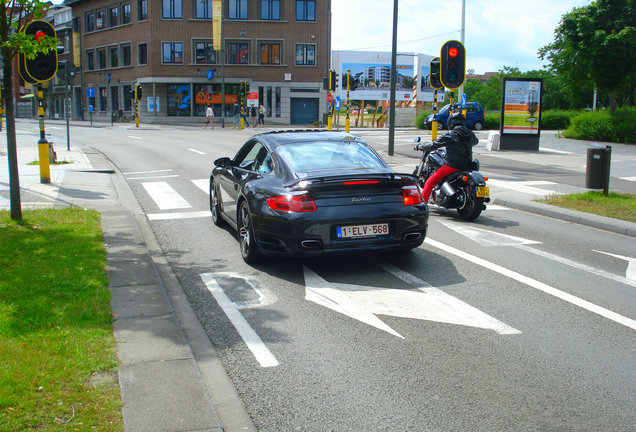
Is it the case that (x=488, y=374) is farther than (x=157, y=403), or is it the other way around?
(x=488, y=374)

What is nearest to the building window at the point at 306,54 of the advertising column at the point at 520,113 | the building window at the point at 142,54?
the building window at the point at 142,54

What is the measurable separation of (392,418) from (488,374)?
961mm

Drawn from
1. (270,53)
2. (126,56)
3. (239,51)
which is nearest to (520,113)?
(270,53)

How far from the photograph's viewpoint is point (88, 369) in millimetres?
4137

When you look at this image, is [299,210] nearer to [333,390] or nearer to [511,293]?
[511,293]

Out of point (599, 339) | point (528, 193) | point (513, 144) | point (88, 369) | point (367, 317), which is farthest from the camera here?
point (513, 144)

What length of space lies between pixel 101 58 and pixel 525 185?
59692 millimetres

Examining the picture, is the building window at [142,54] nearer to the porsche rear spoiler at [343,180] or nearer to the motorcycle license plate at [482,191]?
the motorcycle license plate at [482,191]

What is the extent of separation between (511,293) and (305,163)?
266cm

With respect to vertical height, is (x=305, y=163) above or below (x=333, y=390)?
above

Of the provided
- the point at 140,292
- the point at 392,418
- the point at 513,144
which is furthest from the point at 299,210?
the point at 513,144

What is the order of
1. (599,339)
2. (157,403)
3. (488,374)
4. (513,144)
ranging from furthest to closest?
(513,144), (599,339), (488,374), (157,403)

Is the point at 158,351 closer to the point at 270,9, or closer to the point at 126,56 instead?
the point at 270,9

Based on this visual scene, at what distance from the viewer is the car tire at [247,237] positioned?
736 centimetres
